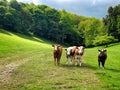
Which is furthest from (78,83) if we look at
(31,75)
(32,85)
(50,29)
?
(50,29)

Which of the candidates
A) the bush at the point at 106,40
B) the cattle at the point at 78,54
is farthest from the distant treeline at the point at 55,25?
the cattle at the point at 78,54

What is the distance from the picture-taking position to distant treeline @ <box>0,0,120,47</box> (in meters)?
104

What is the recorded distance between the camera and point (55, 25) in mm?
125125

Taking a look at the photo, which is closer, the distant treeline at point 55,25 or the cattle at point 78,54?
the cattle at point 78,54

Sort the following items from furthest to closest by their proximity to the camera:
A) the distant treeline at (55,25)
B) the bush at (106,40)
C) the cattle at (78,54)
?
the distant treeline at (55,25)
the bush at (106,40)
the cattle at (78,54)

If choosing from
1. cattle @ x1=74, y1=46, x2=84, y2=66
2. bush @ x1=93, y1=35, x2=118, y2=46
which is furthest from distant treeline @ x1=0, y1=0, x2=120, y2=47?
cattle @ x1=74, y1=46, x2=84, y2=66

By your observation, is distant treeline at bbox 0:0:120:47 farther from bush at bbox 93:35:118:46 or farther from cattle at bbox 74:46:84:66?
cattle at bbox 74:46:84:66

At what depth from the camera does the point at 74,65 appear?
102 feet

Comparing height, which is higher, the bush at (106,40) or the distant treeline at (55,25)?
the distant treeline at (55,25)

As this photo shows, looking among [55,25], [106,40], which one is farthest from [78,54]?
[55,25]

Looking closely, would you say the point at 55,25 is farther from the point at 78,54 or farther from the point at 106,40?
the point at 78,54

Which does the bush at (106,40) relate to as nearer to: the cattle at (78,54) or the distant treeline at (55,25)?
the distant treeline at (55,25)

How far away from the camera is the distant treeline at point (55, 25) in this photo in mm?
103500

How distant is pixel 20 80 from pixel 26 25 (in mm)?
96507
